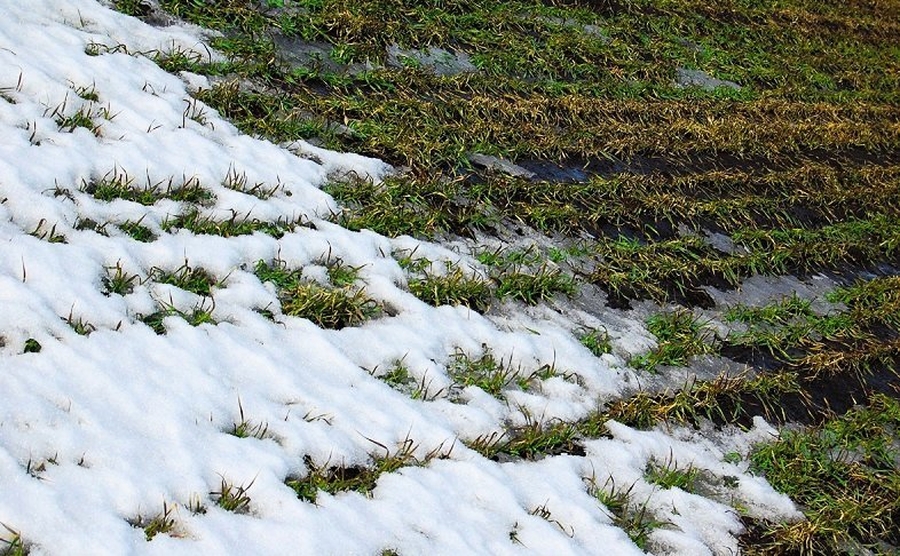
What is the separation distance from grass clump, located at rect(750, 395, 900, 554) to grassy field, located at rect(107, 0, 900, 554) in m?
0.01

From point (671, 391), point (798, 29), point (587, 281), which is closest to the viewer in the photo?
point (671, 391)

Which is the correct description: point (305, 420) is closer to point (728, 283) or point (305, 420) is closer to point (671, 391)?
point (671, 391)

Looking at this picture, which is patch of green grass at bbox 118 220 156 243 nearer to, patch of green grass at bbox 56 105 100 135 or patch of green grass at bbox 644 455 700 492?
patch of green grass at bbox 56 105 100 135

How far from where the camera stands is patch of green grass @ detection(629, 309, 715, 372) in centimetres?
533

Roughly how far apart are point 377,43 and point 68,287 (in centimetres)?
500

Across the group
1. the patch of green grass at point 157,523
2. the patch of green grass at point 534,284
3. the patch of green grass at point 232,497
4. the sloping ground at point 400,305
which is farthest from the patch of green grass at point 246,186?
the patch of green grass at point 157,523

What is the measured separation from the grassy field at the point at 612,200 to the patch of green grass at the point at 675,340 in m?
0.02

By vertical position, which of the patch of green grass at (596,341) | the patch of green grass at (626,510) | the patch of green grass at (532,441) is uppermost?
the patch of green grass at (596,341)

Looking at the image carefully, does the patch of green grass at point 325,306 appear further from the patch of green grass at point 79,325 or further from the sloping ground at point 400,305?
the patch of green grass at point 79,325

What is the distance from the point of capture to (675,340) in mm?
5582

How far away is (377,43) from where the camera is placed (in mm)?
8203

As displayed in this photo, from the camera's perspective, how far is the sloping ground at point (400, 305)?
3.43 metres

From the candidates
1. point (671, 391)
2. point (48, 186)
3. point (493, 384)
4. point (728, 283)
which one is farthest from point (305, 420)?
point (728, 283)

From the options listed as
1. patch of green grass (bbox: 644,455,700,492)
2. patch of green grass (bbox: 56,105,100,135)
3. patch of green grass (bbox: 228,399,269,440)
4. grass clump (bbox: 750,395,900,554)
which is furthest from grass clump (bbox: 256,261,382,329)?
grass clump (bbox: 750,395,900,554)
